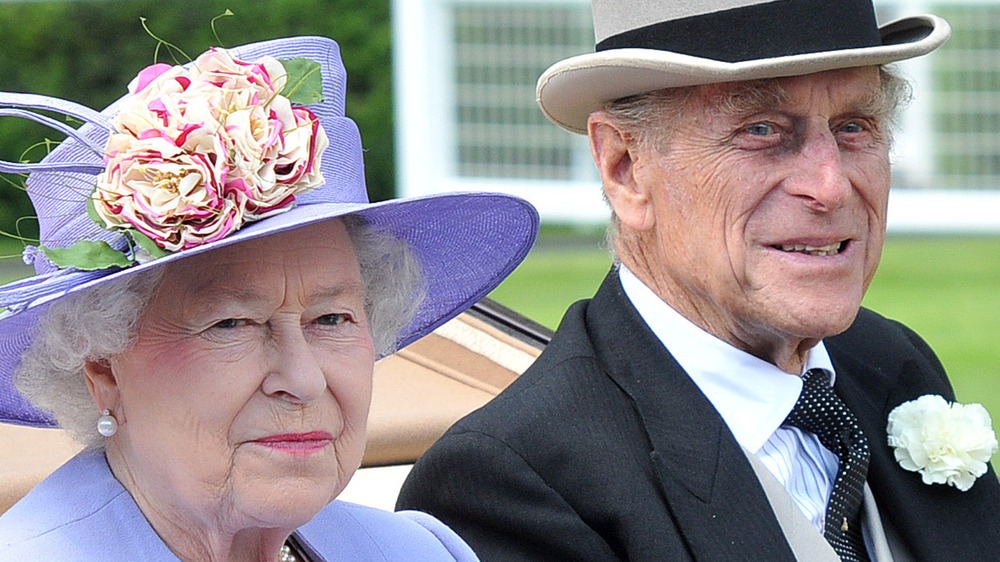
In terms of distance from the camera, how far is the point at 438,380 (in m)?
3.26

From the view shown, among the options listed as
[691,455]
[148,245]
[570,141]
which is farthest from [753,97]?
[570,141]

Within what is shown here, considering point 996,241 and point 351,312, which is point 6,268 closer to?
point 996,241

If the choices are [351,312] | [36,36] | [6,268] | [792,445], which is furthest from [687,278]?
[36,36]

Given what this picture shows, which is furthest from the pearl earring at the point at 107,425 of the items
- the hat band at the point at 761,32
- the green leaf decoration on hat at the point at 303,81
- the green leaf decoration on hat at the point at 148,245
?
the hat band at the point at 761,32

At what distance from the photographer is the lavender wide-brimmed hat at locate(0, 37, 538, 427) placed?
5.87 feet

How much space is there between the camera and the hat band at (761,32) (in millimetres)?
2482

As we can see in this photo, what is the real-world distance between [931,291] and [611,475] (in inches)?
510

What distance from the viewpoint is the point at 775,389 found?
8.52ft

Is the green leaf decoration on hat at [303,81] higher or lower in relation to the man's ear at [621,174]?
higher

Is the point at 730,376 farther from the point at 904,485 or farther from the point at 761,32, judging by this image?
the point at 761,32

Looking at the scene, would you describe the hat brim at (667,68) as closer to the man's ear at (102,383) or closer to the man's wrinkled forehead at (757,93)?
the man's wrinkled forehead at (757,93)

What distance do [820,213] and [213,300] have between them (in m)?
1.16

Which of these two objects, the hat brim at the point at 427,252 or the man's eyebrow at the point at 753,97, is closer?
the hat brim at the point at 427,252

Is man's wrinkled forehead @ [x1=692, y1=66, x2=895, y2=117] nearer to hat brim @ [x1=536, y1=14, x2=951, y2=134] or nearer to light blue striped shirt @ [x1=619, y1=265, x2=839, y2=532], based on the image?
hat brim @ [x1=536, y1=14, x2=951, y2=134]
